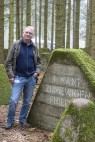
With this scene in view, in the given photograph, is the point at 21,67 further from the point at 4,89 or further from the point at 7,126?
the point at 4,89

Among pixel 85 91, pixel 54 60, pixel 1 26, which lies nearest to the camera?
pixel 85 91

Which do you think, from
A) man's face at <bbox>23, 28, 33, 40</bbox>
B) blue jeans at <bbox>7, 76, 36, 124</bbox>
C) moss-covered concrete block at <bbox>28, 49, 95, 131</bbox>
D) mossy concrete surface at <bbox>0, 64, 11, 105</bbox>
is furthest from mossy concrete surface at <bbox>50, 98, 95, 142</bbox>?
mossy concrete surface at <bbox>0, 64, 11, 105</bbox>

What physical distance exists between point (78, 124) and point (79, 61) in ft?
8.39

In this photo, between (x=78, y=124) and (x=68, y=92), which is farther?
(x=68, y=92)

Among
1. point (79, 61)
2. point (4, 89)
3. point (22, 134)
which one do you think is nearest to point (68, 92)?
point (79, 61)

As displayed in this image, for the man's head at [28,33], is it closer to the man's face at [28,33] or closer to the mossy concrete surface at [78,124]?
the man's face at [28,33]

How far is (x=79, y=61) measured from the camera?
6422 mm

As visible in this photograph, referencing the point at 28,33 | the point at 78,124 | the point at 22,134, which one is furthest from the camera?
the point at 28,33

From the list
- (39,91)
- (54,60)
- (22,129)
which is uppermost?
(54,60)

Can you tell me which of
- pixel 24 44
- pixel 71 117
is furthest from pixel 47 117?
pixel 71 117

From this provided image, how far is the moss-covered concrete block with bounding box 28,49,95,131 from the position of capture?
21.0 feet

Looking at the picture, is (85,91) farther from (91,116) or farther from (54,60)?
(91,116)

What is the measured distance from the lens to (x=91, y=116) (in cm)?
400

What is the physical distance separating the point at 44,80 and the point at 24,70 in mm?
481
